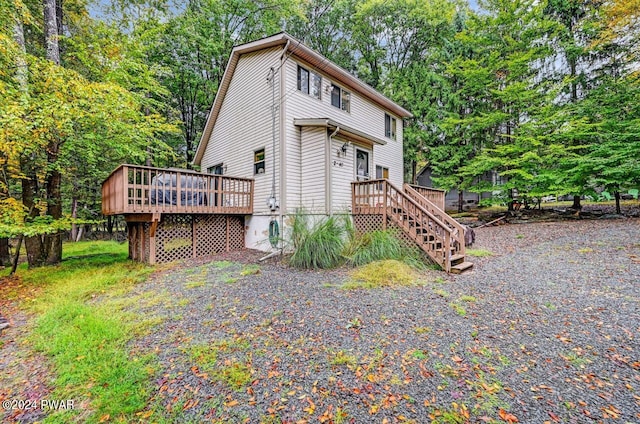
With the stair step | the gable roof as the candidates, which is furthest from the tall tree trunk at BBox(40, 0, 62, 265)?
the stair step

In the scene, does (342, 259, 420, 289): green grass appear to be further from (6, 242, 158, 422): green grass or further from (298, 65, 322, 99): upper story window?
(298, 65, 322, 99): upper story window

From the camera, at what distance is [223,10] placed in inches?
643

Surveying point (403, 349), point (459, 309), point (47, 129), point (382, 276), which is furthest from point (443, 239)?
point (47, 129)

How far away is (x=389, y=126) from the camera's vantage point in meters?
14.0

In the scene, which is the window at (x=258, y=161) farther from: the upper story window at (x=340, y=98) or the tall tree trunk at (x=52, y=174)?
the tall tree trunk at (x=52, y=174)

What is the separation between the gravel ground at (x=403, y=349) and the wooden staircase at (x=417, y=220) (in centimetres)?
71

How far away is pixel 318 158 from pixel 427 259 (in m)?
4.58

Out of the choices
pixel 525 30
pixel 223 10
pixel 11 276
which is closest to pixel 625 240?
pixel 525 30

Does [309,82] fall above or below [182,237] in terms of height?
above

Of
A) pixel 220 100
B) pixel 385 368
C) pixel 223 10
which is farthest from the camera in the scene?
pixel 223 10

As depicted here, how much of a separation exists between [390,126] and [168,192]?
36.8 ft

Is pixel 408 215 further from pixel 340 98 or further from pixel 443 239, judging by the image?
pixel 340 98

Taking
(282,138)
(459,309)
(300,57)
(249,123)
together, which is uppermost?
(300,57)

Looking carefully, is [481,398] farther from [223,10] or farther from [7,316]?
[223,10]
